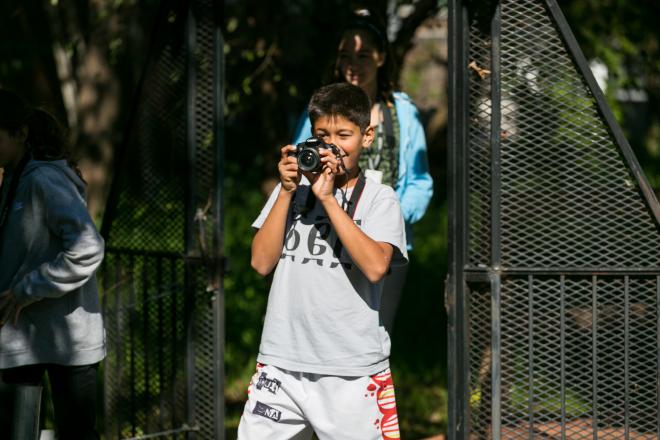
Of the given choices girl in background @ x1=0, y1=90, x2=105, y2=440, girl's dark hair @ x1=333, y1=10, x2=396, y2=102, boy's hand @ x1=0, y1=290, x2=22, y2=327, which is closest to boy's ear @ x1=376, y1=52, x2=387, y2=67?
girl's dark hair @ x1=333, y1=10, x2=396, y2=102

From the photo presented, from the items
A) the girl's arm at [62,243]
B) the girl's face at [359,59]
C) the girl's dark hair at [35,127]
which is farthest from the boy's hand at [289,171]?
the girl's face at [359,59]

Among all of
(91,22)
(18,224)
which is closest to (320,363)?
(18,224)

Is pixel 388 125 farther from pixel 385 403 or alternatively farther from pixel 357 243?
pixel 385 403

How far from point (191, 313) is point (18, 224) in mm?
1132

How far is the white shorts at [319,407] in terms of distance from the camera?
3.21 meters

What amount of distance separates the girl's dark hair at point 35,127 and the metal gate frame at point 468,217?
1.42m

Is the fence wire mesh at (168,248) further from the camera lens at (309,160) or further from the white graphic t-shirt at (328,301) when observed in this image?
the camera lens at (309,160)

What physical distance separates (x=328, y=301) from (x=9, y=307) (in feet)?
3.62

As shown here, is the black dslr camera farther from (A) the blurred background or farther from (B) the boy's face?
(A) the blurred background

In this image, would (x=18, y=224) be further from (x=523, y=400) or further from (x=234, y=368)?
(x=234, y=368)

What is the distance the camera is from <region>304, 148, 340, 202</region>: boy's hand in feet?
10.2

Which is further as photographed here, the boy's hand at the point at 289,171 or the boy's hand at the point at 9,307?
the boy's hand at the point at 9,307

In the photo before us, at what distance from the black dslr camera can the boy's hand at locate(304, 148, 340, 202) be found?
0.02 metres

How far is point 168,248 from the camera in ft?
15.4
